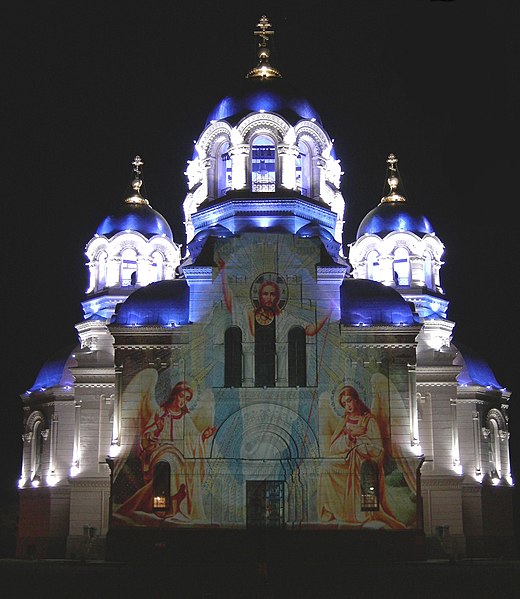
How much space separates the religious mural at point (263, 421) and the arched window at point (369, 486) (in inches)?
2.0

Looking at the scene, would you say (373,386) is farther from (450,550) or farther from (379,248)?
(379,248)

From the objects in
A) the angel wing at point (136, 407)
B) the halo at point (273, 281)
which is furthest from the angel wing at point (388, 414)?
the angel wing at point (136, 407)

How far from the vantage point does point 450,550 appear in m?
41.9

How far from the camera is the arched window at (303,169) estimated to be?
4341 cm

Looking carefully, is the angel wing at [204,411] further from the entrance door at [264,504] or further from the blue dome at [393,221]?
the blue dome at [393,221]

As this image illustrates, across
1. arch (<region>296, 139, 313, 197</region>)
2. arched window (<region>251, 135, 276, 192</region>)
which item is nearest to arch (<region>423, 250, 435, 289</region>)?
arch (<region>296, 139, 313, 197</region>)

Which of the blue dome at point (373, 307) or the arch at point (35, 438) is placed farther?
the arch at point (35, 438)

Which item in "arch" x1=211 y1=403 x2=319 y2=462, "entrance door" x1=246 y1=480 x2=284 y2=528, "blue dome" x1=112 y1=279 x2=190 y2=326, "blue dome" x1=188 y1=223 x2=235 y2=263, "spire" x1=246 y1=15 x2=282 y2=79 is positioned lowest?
"entrance door" x1=246 y1=480 x2=284 y2=528

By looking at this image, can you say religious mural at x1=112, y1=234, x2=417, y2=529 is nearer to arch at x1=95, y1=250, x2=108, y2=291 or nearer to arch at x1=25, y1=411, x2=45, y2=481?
arch at x1=25, y1=411, x2=45, y2=481

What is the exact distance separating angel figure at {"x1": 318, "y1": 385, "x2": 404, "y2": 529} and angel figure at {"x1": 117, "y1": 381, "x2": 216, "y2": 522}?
4.39 meters

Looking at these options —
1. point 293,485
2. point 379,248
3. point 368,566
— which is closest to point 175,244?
point 379,248

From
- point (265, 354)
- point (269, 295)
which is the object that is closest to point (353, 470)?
point (265, 354)

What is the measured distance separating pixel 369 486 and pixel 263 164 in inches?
525

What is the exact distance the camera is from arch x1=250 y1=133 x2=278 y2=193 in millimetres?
42656
